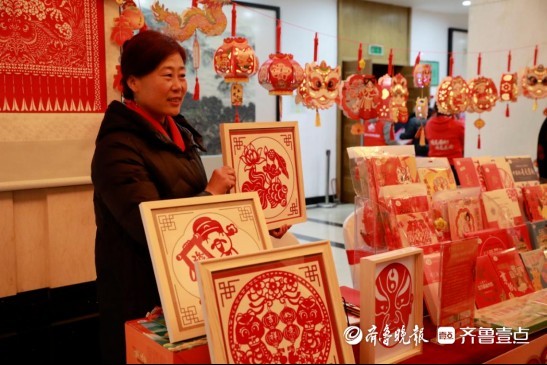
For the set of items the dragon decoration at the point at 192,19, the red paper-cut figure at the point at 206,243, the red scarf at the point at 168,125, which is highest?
the dragon decoration at the point at 192,19

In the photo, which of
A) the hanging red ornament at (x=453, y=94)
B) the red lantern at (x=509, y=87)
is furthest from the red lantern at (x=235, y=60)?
the red lantern at (x=509, y=87)

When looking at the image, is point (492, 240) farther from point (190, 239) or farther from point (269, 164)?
point (190, 239)

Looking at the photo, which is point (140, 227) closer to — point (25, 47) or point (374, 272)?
point (374, 272)

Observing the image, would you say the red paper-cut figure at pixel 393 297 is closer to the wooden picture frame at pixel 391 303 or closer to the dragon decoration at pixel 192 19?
the wooden picture frame at pixel 391 303

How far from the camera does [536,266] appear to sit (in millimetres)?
1655

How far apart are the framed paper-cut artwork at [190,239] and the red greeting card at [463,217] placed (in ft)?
2.39

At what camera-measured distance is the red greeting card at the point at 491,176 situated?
2.03 meters

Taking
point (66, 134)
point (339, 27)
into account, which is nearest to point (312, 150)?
point (339, 27)

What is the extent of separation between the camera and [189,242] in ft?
3.76

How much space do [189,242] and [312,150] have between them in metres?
6.42

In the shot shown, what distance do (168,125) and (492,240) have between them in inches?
40.6

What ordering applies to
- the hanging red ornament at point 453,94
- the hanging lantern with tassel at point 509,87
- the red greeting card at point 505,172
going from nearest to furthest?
the red greeting card at point 505,172, the hanging red ornament at point 453,94, the hanging lantern with tassel at point 509,87

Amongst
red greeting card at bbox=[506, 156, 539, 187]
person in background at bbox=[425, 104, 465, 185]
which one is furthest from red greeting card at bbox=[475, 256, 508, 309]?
person in background at bbox=[425, 104, 465, 185]

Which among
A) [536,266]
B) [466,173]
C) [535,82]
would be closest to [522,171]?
[466,173]
